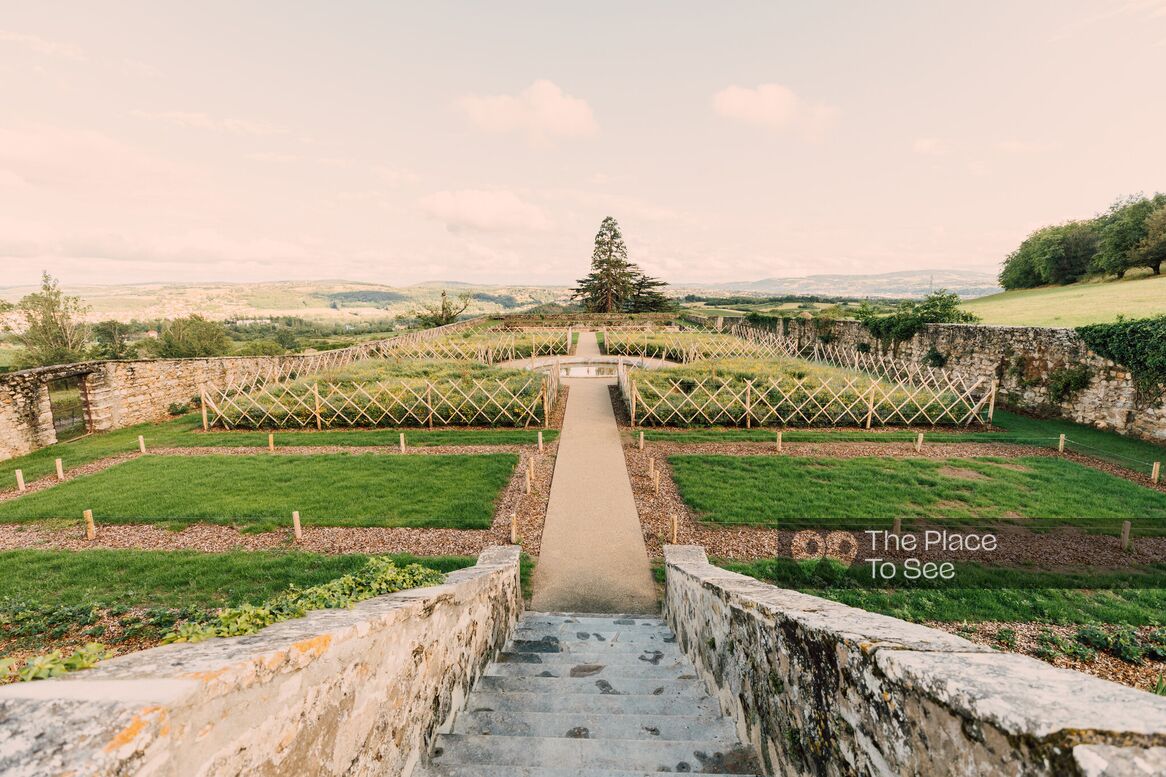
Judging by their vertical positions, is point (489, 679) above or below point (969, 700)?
below

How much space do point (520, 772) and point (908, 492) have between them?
34.1ft

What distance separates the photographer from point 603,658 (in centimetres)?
487

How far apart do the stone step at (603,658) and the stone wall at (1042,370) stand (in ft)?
54.9

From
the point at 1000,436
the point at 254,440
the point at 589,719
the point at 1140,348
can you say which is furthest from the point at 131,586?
the point at 1140,348

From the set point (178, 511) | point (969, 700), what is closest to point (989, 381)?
point (969, 700)

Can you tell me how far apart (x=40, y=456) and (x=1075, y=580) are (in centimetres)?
2383

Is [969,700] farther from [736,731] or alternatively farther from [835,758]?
[736,731]

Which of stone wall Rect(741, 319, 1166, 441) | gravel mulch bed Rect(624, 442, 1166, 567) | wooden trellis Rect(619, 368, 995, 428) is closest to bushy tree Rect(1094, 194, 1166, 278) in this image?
stone wall Rect(741, 319, 1166, 441)

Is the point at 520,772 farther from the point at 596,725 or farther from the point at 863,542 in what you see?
the point at 863,542

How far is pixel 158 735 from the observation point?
4.02ft

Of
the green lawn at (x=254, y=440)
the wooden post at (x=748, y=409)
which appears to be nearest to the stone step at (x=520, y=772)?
the green lawn at (x=254, y=440)

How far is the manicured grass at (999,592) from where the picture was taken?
6234 millimetres

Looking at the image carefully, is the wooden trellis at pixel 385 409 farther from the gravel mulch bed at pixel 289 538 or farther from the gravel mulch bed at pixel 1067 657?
the gravel mulch bed at pixel 1067 657

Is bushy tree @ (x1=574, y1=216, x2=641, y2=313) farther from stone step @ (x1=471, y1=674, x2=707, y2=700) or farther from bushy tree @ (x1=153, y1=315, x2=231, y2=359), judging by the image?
stone step @ (x1=471, y1=674, x2=707, y2=700)
